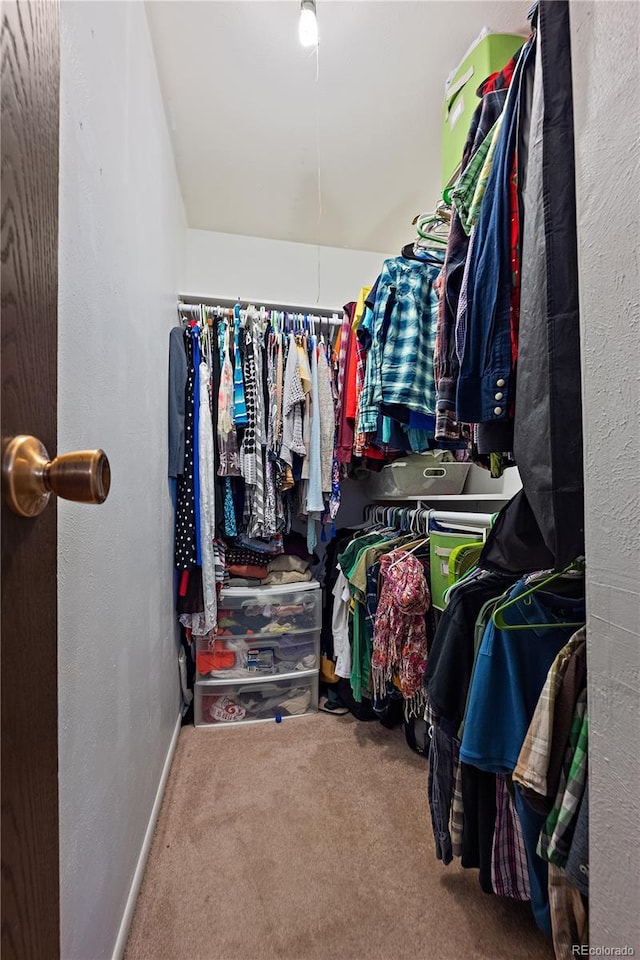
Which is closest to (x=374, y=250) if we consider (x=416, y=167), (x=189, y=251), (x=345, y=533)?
(x=416, y=167)

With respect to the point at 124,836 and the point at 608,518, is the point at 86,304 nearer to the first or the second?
the point at 608,518

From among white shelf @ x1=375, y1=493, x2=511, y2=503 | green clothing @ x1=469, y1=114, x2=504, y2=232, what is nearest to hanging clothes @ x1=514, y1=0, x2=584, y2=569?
green clothing @ x1=469, y1=114, x2=504, y2=232

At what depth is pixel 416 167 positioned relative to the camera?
6.51 feet

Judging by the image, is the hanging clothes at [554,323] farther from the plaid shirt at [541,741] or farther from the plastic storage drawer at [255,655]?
the plastic storage drawer at [255,655]

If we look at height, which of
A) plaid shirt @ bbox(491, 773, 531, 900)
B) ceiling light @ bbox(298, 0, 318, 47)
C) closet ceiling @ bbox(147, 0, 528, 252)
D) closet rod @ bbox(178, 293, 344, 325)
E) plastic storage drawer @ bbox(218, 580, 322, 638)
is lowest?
plaid shirt @ bbox(491, 773, 531, 900)

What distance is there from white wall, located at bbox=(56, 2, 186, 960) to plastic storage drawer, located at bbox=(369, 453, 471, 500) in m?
1.03

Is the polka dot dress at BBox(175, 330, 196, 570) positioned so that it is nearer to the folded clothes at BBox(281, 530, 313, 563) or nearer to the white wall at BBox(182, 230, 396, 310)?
the folded clothes at BBox(281, 530, 313, 563)

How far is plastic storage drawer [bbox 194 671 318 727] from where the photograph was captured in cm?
198

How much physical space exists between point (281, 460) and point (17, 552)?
1.58 m

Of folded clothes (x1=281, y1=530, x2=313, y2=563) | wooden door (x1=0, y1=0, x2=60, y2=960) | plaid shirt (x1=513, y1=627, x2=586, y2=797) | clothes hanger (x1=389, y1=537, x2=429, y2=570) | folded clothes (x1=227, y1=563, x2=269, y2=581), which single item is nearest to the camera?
wooden door (x1=0, y1=0, x2=60, y2=960)

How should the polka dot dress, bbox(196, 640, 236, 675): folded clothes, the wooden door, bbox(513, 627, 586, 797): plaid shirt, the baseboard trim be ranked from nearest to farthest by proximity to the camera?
1. the wooden door
2. bbox(513, 627, 586, 797): plaid shirt
3. the baseboard trim
4. the polka dot dress
5. bbox(196, 640, 236, 675): folded clothes

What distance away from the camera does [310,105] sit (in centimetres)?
168

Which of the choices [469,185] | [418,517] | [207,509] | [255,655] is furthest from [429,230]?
[255,655]

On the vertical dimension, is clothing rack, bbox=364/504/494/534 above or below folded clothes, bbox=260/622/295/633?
above
